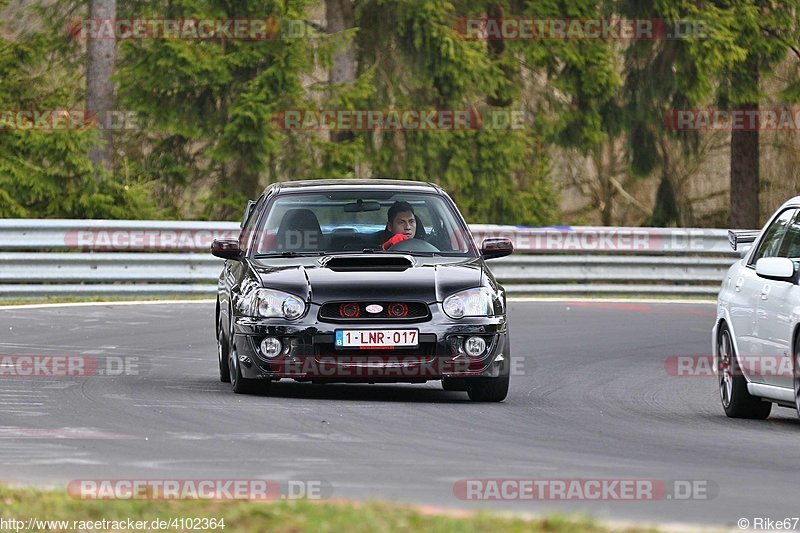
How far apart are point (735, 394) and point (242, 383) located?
134 inches

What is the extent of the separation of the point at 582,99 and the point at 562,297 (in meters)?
9.09

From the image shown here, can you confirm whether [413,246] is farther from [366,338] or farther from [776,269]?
[776,269]

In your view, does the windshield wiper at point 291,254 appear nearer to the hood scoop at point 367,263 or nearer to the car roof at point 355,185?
the hood scoop at point 367,263

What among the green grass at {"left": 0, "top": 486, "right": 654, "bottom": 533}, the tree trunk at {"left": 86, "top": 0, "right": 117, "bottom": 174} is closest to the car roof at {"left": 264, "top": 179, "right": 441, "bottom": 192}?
the green grass at {"left": 0, "top": 486, "right": 654, "bottom": 533}

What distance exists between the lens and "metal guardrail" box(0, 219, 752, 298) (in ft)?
74.6

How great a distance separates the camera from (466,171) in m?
32.6

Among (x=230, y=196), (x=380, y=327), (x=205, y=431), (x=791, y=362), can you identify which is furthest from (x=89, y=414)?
(x=230, y=196)

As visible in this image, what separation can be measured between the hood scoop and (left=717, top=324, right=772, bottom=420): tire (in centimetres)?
228

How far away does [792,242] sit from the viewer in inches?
445

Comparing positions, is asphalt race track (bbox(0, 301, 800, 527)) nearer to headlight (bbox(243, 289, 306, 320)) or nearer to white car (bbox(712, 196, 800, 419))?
white car (bbox(712, 196, 800, 419))

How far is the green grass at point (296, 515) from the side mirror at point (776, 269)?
14.2 feet

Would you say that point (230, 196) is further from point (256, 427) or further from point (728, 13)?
point (256, 427)

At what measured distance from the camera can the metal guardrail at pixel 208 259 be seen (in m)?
A: 22.8

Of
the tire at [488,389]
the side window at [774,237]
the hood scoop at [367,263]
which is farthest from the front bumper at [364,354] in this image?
the side window at [774,237]
